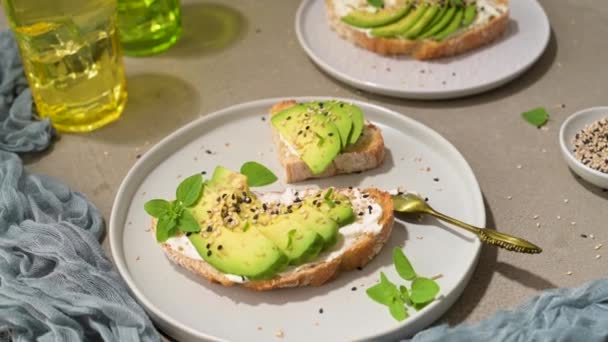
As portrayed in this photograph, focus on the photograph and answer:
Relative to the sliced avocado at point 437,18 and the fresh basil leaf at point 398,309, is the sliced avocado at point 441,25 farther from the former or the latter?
the fresh basil leaf at point 398,309

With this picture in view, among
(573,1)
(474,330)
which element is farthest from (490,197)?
(573,1)

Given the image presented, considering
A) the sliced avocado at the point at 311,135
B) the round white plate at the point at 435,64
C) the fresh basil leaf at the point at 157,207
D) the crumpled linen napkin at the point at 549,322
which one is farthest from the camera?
the round white plate at the point at 435,64

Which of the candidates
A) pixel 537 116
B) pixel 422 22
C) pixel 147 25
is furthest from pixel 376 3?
pixel 147 25

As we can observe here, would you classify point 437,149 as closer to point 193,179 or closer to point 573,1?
point 193,179

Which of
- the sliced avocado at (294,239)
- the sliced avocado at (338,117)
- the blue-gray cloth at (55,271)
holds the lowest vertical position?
the blue-gray cloth at (55,271)

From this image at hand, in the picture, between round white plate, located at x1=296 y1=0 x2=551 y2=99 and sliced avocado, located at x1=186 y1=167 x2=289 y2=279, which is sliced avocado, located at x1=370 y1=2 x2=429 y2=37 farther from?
sliced avocado, located at x1=186 y1=167 x2=289 y2=279

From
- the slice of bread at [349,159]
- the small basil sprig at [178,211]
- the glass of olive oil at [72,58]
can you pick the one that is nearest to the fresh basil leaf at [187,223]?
the small basil sprig at [178,211]

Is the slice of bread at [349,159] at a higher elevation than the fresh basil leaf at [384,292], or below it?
higher

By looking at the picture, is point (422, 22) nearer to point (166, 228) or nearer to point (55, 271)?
point (166, 228)
